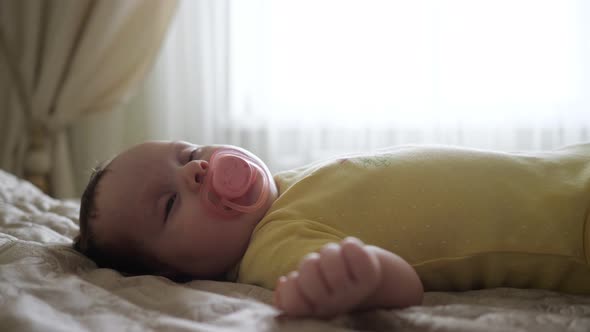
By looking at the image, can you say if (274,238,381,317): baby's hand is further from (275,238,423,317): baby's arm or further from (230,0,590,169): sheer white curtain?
(230,0,590,169): sheer white curtain

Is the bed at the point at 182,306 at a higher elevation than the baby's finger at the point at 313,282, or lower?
lower

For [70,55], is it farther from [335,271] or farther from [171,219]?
[335,271]

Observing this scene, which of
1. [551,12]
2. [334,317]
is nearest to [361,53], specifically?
[551,12]

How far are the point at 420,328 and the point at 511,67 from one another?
2074mm

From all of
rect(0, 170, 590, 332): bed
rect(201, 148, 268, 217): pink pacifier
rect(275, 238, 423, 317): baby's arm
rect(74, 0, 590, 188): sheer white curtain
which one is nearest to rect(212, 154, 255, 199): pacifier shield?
rect(201, 148, 268, 217): pink pacifier

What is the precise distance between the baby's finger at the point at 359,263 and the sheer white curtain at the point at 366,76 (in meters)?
1.92

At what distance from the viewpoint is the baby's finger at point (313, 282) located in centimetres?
63

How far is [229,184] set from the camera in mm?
970

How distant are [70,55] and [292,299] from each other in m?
2.15

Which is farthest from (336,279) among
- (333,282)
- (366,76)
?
(366,76)

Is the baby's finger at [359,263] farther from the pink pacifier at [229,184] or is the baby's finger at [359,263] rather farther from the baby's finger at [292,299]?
the pink pacifier at [229,184]

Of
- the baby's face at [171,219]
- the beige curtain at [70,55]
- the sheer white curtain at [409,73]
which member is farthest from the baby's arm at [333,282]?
the beige curtain at [70,55]

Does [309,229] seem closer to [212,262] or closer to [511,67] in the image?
[212,262]

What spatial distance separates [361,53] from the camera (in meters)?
2.50
